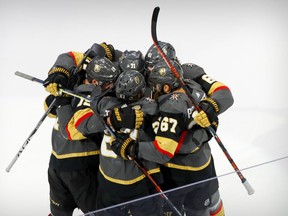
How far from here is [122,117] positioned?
81.9 inches

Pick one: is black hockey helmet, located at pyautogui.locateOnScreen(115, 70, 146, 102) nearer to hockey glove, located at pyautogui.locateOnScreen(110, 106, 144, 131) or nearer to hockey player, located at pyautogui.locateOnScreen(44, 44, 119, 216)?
hockey glove, located at pyautogui.locateOnScreen(110, 106, 144, 131)

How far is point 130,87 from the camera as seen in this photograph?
2111 millimetres

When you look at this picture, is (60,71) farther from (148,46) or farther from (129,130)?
(148,46)

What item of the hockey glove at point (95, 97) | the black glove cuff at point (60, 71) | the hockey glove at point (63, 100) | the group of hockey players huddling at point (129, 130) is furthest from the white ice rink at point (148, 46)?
the hockey glove at point (95, 97)

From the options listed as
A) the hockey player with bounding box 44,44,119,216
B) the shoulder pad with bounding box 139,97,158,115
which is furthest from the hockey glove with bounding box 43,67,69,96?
the shoulder pad with bounding box 139,97,158,115

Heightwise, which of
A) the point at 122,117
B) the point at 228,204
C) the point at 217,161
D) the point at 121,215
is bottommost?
the point at 217,161

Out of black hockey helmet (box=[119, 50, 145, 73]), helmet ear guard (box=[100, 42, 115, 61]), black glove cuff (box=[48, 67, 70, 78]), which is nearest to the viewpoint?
black hockey helmet (box=[119, 50, 145, 73])

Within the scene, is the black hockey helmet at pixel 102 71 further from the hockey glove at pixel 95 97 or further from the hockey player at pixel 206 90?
the hockey player at pixel 206 90

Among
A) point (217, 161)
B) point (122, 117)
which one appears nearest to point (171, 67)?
point (122, 117)

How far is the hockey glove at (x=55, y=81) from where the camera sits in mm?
2455

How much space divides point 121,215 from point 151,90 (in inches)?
35.4

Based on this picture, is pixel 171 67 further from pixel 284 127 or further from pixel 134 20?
pixel 134 20

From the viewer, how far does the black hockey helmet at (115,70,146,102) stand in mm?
2113

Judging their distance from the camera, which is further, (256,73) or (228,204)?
(256,73)
